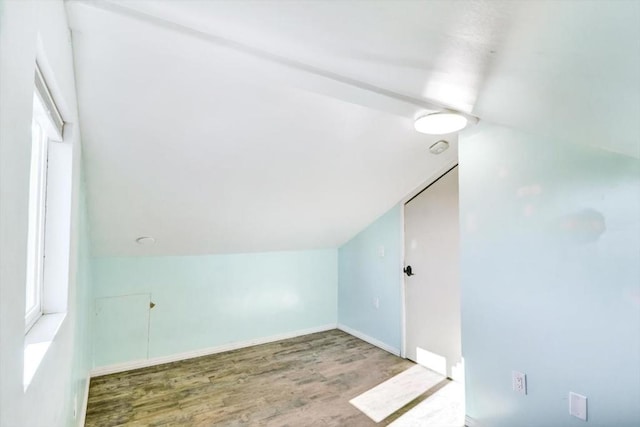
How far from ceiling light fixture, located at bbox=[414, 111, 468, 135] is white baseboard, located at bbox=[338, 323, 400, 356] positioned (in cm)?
242

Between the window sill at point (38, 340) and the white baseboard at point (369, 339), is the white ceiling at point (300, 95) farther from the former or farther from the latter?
Answer: the white baseboard at point (369, 339)

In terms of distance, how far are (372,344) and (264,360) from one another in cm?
124

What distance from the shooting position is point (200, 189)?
2.37 m

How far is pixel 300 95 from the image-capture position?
174cm

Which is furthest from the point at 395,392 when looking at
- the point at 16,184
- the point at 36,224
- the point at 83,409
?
the point at 16,184

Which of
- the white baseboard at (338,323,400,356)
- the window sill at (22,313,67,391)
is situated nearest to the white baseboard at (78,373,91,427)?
the window sill at (22,313,67,391)

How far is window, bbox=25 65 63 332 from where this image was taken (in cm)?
113

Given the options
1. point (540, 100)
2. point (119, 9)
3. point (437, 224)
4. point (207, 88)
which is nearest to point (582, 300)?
point (540, 100)

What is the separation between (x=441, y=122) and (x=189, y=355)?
314 centimetres

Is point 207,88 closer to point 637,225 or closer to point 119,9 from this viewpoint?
point 119,9

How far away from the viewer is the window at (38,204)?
1.13 meters

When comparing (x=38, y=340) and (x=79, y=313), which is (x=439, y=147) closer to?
(x=38, y=340)

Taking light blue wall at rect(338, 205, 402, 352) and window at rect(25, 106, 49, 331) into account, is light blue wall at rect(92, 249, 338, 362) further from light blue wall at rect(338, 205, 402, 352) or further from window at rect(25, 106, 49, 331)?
window at rect(25, 106, 49, 331)

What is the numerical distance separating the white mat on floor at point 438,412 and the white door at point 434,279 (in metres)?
0.29
